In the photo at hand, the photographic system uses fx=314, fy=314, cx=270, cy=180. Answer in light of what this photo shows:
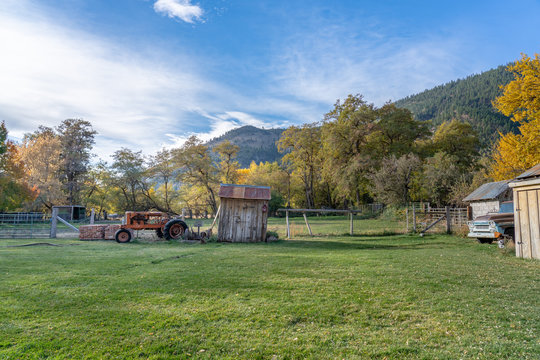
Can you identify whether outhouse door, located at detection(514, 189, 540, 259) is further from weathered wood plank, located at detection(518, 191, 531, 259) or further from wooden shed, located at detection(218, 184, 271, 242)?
wooden shed, located at detection(218, 184, 271, 242)

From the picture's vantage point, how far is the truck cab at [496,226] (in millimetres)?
12742

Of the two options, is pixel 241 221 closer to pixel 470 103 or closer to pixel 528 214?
pixel 528 214

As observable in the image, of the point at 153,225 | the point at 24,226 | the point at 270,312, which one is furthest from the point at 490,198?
the point at 24,226

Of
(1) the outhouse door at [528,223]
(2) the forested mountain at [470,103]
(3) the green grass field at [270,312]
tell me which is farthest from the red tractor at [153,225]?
(2) the forested mountain at [470,103]

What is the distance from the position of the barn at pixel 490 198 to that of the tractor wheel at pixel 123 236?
19164mm

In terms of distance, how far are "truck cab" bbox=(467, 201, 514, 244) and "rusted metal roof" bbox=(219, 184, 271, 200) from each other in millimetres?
10070

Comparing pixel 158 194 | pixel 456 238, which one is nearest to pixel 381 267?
pixel 456 238

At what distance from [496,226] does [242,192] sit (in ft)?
38.2

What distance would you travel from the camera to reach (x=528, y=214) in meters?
10.0

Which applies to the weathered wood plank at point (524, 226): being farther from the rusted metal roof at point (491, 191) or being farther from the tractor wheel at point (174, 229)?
the tractor wheel at point (174, 229)

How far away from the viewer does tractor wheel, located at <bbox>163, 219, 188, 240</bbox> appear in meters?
17.2

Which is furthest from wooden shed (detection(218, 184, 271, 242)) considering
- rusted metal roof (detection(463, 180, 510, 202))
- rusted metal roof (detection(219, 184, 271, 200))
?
rusted metal roof (detection(463, 180, 510, 202))

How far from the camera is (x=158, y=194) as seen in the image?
5284cm

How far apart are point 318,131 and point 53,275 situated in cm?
4638
